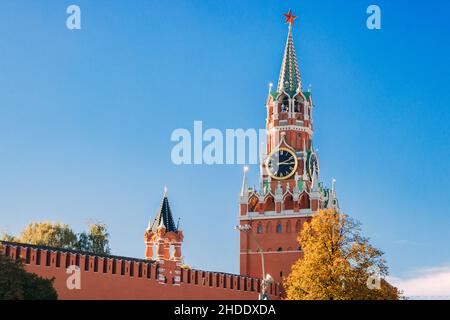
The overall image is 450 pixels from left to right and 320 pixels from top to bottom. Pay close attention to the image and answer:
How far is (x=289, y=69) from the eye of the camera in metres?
90.3

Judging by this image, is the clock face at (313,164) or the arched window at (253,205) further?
the clock face at (313,164)

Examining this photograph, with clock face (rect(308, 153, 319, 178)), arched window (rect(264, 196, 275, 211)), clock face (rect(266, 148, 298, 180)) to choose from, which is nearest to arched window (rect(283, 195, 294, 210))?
arched window (rect(264, 196, 275, 211))

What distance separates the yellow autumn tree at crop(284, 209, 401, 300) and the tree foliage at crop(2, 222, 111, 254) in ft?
111

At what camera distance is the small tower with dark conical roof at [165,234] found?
2784 inches

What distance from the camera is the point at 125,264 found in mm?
61656

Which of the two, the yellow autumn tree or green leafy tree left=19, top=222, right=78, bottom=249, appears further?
green leafy tree left=19, top=222, right=78, bottom=249

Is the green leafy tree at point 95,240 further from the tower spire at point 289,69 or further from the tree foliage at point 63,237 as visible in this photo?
the tower spire at point 289,69

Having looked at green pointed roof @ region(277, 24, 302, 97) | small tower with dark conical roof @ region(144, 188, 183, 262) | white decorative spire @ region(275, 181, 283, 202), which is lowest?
small tower with dark conical roof @ region(144, 188, 183, 262)

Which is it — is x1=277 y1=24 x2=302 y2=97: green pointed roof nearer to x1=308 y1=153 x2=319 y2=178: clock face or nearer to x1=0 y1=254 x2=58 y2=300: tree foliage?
x1=308 y1=153 x2=319 y2=178: clock face

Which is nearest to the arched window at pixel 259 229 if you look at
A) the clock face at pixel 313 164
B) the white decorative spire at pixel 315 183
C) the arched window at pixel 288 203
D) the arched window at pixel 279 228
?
the arched window at pixel 279 228

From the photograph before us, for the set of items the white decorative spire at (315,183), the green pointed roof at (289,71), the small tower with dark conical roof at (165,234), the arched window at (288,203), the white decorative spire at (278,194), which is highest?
the green pointed roof at (289,71)

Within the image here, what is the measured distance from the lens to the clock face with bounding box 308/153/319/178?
279 ft

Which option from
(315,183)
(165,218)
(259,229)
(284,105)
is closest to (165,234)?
(165,218)

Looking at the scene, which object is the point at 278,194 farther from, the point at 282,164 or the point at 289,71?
the point at 289,71
